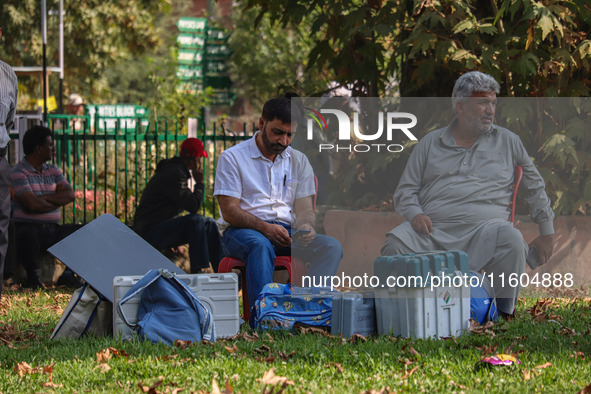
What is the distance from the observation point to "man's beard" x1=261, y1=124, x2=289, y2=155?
5.93 metres

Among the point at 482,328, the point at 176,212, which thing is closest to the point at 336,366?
the point at 482,328

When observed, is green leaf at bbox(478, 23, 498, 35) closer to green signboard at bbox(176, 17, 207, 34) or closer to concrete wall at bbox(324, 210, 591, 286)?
concrete wall at bbox(324, 210, 591, 286)

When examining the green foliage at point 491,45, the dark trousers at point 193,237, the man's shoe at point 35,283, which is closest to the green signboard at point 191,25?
the green foliage at point 491,45

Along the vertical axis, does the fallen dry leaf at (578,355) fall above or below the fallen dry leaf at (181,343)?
above

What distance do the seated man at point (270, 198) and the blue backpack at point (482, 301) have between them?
883 millimetres

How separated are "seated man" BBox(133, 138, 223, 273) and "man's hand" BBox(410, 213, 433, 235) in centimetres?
335

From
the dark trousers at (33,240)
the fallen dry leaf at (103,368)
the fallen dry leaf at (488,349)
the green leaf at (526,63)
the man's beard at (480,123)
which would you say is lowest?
the dark trousers at (33,240)

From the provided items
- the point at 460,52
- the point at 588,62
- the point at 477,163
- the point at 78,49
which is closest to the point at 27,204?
the point at 460,52

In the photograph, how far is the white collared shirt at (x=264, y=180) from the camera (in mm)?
5910

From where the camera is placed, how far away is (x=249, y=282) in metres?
5.59

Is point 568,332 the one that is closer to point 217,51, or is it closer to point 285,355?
point 285,355

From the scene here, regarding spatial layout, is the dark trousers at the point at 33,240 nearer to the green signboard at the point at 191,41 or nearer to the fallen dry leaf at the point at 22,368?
the fallen dry leaf at the point at 22,368

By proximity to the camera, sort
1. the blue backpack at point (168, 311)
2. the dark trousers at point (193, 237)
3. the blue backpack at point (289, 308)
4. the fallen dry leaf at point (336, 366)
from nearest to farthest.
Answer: the fallen dry leaf at point (336, 366) → the blue backpack at point (168, 311) → the blue backpack at point (289, 308) → the dark trousers at point (193, 237)

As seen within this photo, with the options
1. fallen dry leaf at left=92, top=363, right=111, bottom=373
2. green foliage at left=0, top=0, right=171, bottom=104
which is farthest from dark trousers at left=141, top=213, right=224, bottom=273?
green foliage at left=0, top=0, right=171, bottom=104
